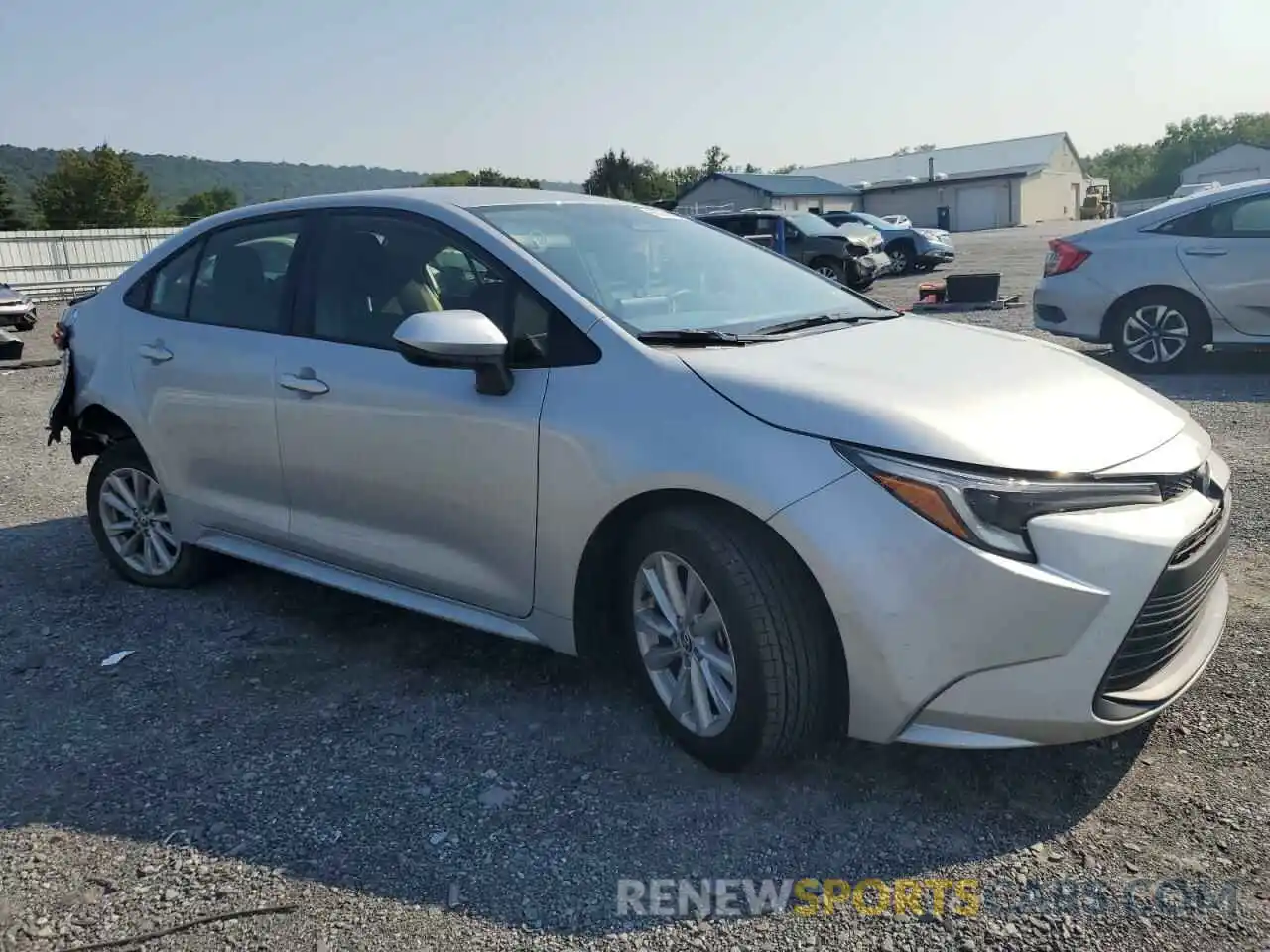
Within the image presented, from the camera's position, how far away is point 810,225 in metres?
20.9

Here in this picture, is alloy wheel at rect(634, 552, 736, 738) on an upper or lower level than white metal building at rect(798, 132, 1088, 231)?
lower

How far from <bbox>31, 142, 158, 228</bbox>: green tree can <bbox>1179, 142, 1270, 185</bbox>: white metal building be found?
71242mm

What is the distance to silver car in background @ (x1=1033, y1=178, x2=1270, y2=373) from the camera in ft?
28.0

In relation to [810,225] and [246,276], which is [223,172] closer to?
[810,225]

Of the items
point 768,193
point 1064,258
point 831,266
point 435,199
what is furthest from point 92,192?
point 435,199

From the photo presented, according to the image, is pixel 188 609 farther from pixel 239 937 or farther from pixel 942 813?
pixel 942 813

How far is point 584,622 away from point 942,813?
44.4 inches

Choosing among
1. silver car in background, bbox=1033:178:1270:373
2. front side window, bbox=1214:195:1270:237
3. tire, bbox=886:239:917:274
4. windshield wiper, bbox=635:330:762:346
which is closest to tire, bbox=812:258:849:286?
tire, bbox=886:239:917:274

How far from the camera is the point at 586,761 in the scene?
320cm

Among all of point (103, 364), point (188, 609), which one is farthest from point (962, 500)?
point (103, 364)

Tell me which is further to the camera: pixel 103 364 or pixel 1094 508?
pixel 103 364

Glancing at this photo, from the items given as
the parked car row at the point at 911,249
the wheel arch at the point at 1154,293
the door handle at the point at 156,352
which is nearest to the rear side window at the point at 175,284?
the door handle at the point at 156,352

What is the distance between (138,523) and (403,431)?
2.01 meters

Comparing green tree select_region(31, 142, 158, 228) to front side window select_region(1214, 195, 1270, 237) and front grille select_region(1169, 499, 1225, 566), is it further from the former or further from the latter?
front grille select_region(1169, 499, 1225, 566)
